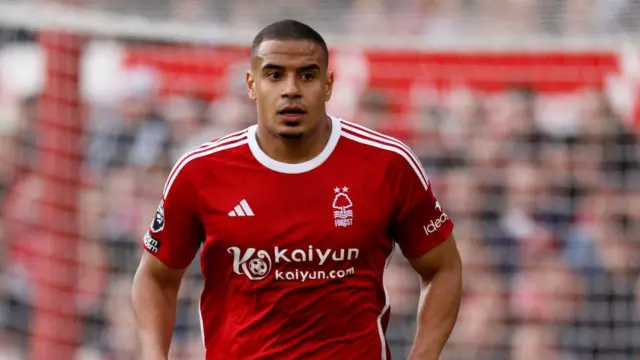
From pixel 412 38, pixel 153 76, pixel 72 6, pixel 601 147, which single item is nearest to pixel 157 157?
pixel 153 76

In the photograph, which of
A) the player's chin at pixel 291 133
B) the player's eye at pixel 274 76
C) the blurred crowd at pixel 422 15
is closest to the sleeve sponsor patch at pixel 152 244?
the player's chin at pixel 291 133

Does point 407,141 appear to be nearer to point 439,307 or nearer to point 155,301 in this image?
point 439,307

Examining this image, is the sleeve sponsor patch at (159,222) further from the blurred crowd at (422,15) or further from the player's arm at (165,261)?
the blurred crowd at (422,15)

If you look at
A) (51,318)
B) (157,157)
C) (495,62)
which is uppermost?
(495,62)

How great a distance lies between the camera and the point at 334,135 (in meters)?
4.84

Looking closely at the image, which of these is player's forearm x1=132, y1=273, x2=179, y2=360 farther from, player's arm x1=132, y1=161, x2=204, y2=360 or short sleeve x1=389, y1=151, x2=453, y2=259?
short sleeve x1=389, y1=151, x2=453, y2=259

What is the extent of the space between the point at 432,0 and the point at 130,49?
83.5 inches

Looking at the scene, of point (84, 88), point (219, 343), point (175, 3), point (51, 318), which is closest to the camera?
point (219, 343)

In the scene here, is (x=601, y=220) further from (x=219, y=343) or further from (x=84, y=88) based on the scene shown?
(x=219, y=343)

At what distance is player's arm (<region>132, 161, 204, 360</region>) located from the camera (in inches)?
189

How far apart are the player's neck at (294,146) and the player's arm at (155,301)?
1.78ft

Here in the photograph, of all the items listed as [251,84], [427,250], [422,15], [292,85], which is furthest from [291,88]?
[422,15]

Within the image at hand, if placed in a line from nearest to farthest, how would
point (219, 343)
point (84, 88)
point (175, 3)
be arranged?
1. point (219, 343)
2. point (175, 3)
3. point (84, 88)

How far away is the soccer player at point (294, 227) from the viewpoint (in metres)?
4.70
